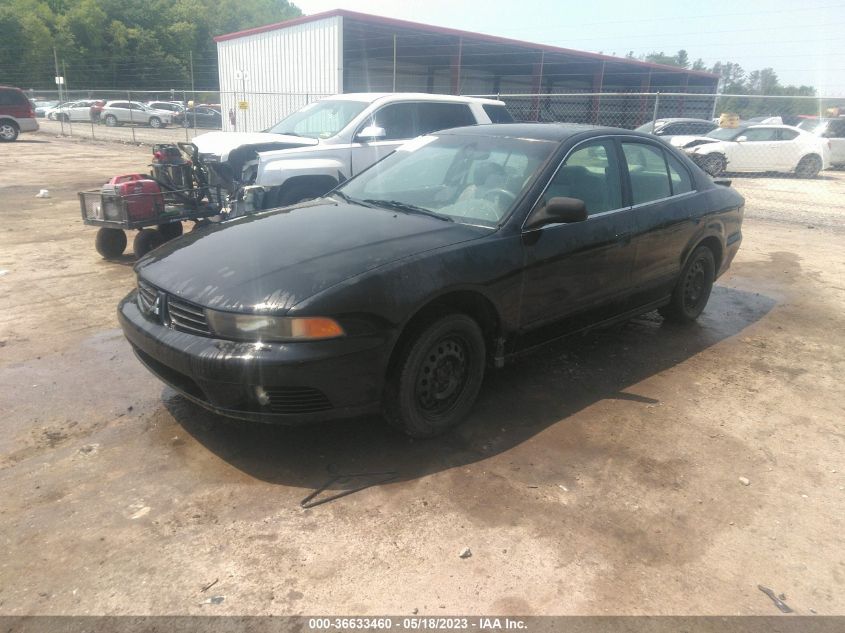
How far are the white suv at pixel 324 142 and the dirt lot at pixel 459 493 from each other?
8.56 feet

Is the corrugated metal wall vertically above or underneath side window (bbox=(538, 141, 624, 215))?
above

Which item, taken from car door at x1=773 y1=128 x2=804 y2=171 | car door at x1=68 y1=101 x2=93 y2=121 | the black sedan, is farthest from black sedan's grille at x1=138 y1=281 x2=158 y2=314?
car door at x1=68 y1=101 x2=93 y2=121

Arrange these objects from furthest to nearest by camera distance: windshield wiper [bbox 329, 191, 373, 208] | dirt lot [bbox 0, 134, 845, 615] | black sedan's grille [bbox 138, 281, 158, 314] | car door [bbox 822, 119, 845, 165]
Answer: car door [bbox 822, 119, 845, 165] < windshield wiper [bbox 329, 191, 373, 208] < black sedan's grille [bbox 138, 281, 158, 314] < dirt lot [bbox 0, 134, 845, 615]

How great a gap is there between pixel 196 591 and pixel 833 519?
286 cm

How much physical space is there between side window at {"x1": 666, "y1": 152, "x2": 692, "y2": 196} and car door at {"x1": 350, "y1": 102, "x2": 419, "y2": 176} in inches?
138

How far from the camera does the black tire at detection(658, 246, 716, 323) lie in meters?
5.29

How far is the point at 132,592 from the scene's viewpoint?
2363 mm

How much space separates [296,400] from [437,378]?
823 mm

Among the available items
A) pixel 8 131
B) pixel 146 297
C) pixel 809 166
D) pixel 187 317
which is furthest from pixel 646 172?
pixel 8 131

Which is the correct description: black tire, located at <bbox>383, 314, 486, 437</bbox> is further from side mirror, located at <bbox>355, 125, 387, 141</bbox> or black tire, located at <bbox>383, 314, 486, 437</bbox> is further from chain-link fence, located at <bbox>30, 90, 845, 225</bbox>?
chain-link fence, located at <bbox>30, 90, 845, 225</bbox>

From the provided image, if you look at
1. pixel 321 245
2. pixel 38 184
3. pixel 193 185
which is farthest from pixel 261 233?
pixel 38 184

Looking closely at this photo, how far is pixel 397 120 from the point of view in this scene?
8141 millimetres

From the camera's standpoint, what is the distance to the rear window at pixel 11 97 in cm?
2304

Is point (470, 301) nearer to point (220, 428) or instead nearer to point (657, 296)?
point (220, 428)
